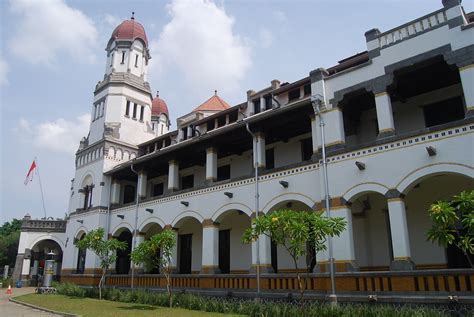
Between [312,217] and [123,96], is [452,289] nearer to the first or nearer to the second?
[312,217]

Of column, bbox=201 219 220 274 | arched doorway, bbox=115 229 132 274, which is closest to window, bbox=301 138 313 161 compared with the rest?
column, bbox=201 219 220 274

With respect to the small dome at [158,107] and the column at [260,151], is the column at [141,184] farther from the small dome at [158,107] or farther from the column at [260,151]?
the small dome at [158,107]

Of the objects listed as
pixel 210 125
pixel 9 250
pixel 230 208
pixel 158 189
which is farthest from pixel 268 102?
pixel 9 250

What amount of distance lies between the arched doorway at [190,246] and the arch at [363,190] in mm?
11036

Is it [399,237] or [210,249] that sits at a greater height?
[399,237]

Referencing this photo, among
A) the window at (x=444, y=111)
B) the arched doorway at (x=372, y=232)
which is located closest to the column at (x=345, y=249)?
the arched doorway at (x=372, y=232)

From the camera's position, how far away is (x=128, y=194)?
2777 centimetres

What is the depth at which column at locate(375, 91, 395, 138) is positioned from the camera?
13805 mm

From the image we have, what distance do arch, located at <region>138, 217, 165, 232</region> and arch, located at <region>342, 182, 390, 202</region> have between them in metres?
11.4

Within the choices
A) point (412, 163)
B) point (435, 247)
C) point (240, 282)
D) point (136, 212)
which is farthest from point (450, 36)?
point (136, 212)

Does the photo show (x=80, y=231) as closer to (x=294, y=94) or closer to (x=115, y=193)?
(x=115, y=193)

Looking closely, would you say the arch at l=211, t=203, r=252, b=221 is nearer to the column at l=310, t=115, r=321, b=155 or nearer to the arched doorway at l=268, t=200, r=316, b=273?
the arched doorway at l=268, t=200, r=316, b=273

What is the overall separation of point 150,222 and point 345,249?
12.6 m

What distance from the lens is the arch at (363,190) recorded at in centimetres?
1341
